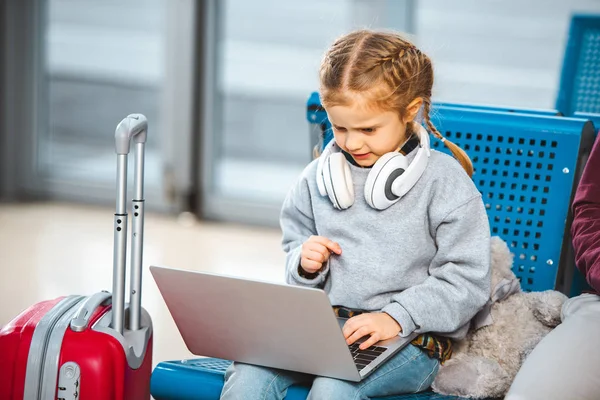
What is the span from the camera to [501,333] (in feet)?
6.26

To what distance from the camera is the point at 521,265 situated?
2.13m

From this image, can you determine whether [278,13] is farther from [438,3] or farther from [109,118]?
[109,118]

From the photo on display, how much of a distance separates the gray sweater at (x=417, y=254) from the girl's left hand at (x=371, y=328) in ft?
0.05

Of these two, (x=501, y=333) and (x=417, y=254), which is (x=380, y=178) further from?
(x=501, y=333)

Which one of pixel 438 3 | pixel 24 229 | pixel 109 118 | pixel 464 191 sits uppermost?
pixel 438 3

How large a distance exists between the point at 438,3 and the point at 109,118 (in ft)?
5.80

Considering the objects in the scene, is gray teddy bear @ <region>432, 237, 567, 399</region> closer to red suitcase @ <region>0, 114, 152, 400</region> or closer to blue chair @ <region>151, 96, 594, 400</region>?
blue chair @ <region>151, 96, 594, 400</region>

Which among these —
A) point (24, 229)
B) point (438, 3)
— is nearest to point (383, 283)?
point (438, 3)

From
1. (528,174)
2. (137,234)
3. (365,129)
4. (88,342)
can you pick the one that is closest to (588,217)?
(528,174)

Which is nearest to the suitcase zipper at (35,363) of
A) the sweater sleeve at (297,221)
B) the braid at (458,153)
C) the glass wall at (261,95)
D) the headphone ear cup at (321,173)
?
the sweater sleeve at (297,221)

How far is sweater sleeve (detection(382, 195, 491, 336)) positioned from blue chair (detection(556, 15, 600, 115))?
51.6 inches

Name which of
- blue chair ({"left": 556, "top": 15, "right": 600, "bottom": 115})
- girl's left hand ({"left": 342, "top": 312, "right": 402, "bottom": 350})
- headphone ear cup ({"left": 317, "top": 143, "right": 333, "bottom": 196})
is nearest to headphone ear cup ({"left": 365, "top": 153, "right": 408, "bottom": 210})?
headphone ear cup ({"left": 317, "top": 143, "right": 333, "bottom": 196})

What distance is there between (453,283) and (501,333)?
0.72ft

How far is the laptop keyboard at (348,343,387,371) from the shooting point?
1674mm
